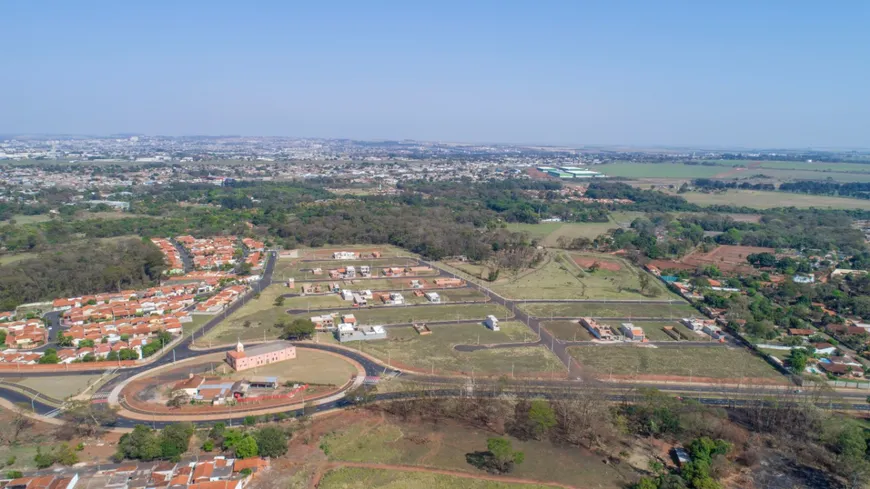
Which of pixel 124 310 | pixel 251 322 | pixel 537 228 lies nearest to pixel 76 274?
pixel 124 310

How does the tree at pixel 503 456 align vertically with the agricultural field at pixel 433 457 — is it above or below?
above

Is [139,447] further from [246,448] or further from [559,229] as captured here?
[559,229]

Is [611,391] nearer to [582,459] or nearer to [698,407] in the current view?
[698,407]

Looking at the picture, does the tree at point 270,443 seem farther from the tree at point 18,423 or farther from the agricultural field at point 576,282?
the agricultural field at point 576,282

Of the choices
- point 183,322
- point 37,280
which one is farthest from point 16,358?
point 37,280

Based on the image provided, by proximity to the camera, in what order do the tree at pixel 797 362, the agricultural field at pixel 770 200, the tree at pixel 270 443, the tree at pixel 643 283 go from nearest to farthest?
the tree at pixel 270 443 → the tree at pixel 797 362 → the tree at pixel 643 283 → the agricultural field at pixel 770 200

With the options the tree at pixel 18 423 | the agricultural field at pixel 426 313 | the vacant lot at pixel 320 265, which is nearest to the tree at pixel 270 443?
the tree at pixel 18 423

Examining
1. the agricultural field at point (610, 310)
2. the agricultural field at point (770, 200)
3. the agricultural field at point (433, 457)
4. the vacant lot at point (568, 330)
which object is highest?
the agricultural field at point (770, 200)
